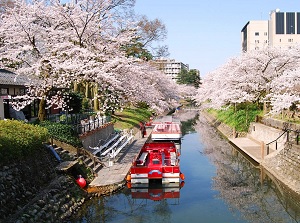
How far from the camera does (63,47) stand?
1952 cm

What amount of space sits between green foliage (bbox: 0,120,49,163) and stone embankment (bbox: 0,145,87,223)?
344mm

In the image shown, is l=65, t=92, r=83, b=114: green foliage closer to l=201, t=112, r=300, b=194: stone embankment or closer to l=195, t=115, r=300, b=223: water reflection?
l=195, t=115, r=300, b=223: water reflection

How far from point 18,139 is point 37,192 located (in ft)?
7.13

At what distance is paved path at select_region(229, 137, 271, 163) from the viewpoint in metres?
24.2

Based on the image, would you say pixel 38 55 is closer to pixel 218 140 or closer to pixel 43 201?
pixel 43 201


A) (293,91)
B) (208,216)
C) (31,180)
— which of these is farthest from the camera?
(293,91)

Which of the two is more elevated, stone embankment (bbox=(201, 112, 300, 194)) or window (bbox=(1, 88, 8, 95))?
window (bbox=(1, 88, 8, 95))

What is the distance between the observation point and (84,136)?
21.2 m

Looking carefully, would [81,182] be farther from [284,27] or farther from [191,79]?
[191,79]

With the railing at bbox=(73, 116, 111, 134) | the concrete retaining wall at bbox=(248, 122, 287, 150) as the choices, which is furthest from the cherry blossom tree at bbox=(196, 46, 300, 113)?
the railing at bbox=(73, 116, 111, 134)

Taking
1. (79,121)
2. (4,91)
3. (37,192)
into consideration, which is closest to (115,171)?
(79,121)

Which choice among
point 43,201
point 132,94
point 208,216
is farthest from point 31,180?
point 132,94

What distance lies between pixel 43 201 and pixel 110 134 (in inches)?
687

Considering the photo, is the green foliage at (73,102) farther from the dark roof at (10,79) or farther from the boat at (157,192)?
the boat at (157,192)
